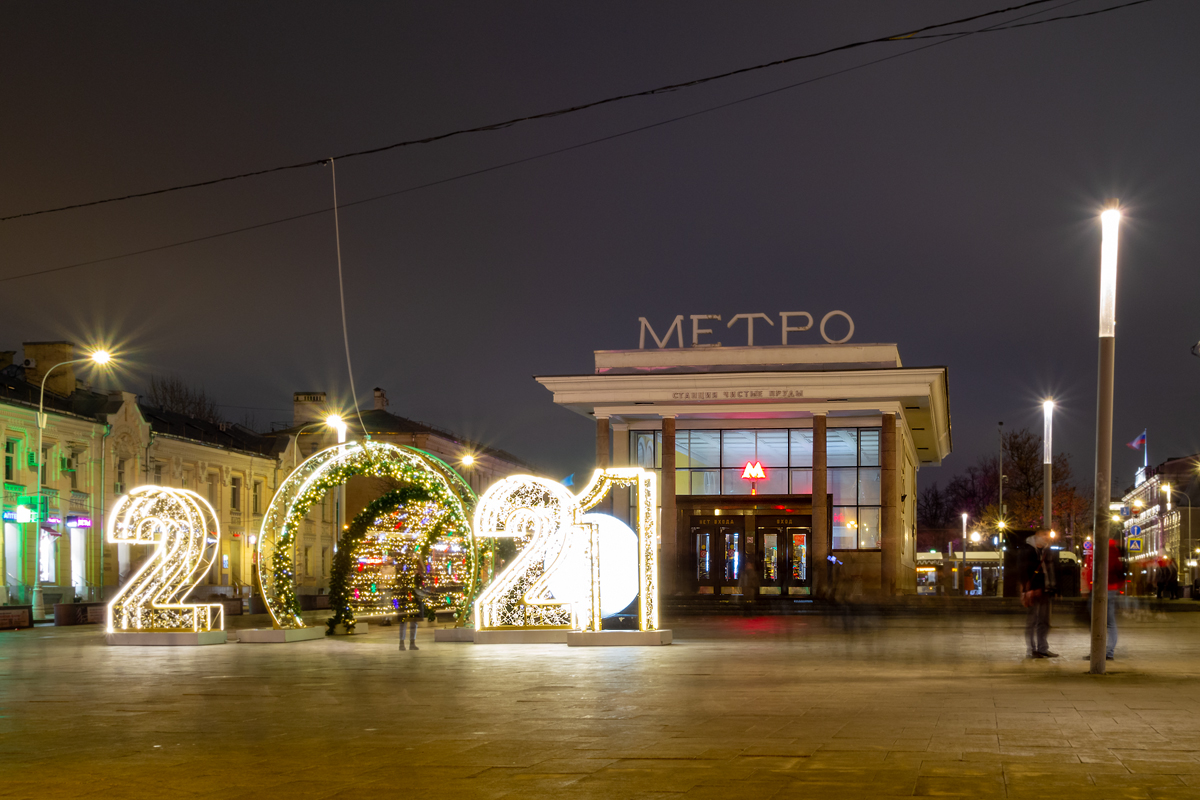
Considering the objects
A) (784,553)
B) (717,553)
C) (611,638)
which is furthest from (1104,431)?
(717,553)

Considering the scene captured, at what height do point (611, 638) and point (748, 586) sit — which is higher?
point (611, 638)

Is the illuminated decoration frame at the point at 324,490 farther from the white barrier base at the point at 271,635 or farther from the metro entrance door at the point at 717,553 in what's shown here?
the metro entrance door at the point at 717,553

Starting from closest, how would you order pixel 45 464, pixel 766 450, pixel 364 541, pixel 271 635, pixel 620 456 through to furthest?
pixel 271 635, pixel 364 541, pixel 45 464, pixel 766 450, pixel 620 456

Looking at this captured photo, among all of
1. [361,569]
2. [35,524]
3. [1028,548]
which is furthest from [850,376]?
[35,524]

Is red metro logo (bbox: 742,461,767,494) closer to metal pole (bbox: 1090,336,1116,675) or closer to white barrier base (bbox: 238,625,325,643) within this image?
white barrier base (bbox: 238,625,325,643)

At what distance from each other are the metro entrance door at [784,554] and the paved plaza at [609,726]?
1060 inches

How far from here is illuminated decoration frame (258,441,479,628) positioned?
25.9 metres

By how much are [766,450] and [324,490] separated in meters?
26.0

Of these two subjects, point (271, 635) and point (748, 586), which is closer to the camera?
point (271, 635)

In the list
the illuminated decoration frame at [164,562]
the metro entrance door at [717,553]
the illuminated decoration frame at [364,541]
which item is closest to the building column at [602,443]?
the metro entrance door at [717,553]

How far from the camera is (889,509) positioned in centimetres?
4688

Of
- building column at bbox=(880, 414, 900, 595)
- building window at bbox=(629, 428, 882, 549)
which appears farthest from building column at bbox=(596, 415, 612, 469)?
building column at bbox=(880, 414, 900, 595)

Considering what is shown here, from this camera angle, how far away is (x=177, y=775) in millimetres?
9086

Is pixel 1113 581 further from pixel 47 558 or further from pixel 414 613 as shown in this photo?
pixel 47 558
